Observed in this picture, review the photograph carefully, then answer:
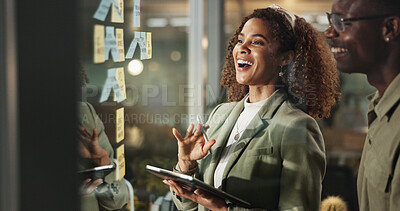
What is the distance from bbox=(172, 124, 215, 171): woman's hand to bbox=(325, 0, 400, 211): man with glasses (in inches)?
21.8

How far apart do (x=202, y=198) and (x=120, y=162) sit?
0.34 metres

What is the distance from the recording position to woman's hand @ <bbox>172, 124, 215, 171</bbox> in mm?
1673

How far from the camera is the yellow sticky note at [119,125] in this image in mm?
1674

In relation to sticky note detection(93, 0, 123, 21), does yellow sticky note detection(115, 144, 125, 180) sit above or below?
below

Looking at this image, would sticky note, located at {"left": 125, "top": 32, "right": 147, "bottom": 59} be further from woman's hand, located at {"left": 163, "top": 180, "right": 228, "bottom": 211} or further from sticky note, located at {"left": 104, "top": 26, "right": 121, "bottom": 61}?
woman's hand, located at {"left": 163, "top": 180, "right": 228, "bottom": 211}

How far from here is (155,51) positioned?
1679 millimetres

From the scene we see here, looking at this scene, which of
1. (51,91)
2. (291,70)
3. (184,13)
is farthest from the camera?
(184,13)

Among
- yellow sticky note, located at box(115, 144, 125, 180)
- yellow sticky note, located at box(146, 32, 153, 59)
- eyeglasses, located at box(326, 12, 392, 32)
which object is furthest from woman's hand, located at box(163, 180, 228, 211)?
eyeglasses, located at box(326, 12, 392, 32)

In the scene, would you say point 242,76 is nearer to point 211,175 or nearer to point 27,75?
point 211,175

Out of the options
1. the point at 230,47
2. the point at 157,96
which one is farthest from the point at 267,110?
the point at 157,96

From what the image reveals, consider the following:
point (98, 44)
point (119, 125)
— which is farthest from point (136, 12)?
point (119, 125)

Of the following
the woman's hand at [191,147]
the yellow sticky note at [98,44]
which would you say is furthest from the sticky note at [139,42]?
the woman's hand at [191,147]

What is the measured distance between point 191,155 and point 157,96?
252mm

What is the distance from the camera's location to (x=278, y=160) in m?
1.59
